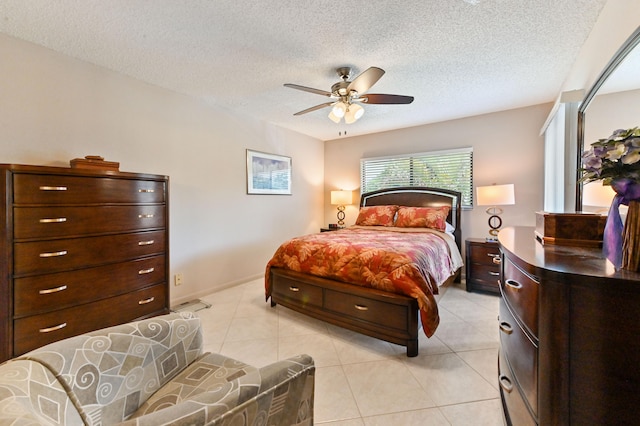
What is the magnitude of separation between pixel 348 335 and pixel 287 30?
2.52m

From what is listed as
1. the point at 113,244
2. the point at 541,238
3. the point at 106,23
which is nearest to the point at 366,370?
the point at 541,238

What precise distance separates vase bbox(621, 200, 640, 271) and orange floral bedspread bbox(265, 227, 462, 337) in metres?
1.25

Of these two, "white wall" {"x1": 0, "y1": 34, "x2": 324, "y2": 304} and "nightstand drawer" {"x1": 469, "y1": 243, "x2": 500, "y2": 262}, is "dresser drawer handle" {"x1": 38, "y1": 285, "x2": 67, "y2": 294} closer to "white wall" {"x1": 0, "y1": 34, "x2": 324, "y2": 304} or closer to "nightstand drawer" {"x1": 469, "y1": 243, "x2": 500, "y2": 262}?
"white wall" {"x1": 0, "y1": 34, "x2": 324, "y2": 304}

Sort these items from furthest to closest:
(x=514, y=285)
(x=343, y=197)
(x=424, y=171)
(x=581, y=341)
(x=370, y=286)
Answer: (x=343, y=197) < (x=424, y=171) < (x=370, y=286) < (x=514, y=285) < (x=581, y=341)

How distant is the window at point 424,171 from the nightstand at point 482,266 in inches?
31.1

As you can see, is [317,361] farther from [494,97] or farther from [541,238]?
[494,97]

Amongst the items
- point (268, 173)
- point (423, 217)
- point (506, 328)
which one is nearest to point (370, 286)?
point (506, 328)

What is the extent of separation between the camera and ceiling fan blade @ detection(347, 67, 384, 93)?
1.99 meters

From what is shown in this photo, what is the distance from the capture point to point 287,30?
1.92 m

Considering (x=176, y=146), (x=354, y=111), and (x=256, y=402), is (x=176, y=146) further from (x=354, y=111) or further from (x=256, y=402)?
(x=256, y=402)

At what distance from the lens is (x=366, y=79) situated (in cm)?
211

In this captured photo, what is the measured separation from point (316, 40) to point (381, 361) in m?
2.50

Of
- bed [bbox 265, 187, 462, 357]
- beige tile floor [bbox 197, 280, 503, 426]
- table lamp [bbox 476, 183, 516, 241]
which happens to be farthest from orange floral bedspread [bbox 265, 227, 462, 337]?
table lamp [bbox 476, 183, 516, 241]


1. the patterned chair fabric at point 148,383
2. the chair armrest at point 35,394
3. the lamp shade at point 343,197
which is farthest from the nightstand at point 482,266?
the chair armrest at point 35,394
